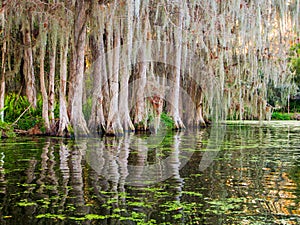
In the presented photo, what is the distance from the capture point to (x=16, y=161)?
6.99 m

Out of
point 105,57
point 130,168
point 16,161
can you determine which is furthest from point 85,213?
point 105,57

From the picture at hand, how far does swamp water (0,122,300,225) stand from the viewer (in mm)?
3762

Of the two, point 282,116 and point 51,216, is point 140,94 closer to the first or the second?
point 51,216

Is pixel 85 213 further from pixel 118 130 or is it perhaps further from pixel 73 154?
pixel 118 130

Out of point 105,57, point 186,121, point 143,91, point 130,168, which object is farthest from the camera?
point 186,121

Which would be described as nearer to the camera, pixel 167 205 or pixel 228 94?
pixel 167 205

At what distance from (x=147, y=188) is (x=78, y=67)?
8228 mm

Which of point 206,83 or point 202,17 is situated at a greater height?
point 202,17

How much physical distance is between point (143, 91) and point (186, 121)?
598cm

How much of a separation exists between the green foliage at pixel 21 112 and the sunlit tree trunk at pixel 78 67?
1469 mm

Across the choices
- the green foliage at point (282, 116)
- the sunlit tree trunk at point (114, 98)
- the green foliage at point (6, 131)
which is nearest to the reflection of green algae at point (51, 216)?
the green foliage at point (6, 131)

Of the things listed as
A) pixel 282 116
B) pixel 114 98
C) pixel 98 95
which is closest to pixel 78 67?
pixel 98 95

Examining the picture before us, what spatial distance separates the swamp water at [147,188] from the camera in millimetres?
3762

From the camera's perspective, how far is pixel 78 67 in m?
12.6
